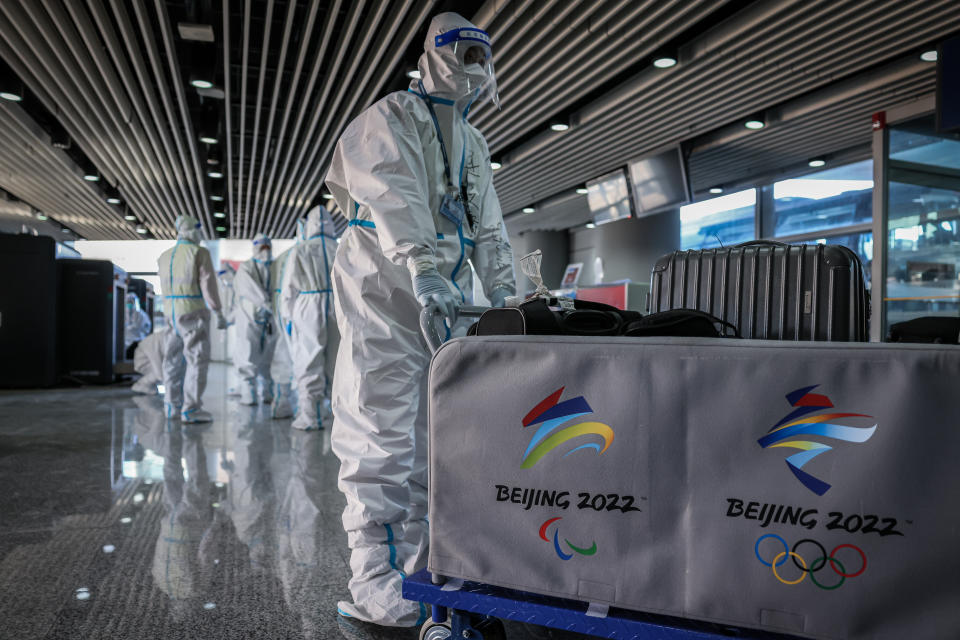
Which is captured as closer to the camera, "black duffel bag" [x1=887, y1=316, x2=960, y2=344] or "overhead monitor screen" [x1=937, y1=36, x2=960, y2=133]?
"black duffel bag" [x1=887, y1=316, x2=960, y2=344]

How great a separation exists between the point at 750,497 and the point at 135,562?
2.01 metres

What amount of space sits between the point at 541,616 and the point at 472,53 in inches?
62.4

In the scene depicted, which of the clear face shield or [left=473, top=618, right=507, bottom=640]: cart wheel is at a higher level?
Result: the clear face shield

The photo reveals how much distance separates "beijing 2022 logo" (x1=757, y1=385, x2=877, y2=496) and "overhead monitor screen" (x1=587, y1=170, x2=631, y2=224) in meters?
7.74

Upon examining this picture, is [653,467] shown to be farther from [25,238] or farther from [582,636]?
[25,238]

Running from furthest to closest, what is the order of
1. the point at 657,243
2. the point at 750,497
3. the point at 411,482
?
the point at 657,243 < the point at 411,482 < the point at 750,497

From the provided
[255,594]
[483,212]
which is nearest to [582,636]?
[255,594]

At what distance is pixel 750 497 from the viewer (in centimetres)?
100

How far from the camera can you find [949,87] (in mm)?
4301

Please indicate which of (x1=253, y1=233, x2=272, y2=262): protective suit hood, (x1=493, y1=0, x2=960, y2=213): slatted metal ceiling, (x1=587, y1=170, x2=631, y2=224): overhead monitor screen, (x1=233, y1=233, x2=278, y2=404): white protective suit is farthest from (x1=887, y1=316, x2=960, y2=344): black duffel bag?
(x1=587, y1=170, x2=631, y2=224): overhead monitor screen

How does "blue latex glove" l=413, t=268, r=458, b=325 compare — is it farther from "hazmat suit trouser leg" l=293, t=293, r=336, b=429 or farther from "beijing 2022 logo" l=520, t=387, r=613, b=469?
"hazmat suit trouser leg" l=293, t=293, r=336, b=429

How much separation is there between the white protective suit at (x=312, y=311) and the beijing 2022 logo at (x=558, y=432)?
4137 millimetres

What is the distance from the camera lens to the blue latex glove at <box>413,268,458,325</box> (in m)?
1.52

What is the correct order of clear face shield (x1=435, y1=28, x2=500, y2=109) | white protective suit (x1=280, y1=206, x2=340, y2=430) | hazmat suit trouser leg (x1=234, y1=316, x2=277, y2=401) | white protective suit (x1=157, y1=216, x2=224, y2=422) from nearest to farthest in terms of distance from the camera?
clear face shield (x1=435, y1=28, x2=500, y2=109), white protective suit (x1=280, y1=206, x2=340, y2=430), white protective suit (x1=157, y1=216, x2=224, y2=422), hazmat suit trouser leg (x1=234, y1=316, x2=277, y2=401)
